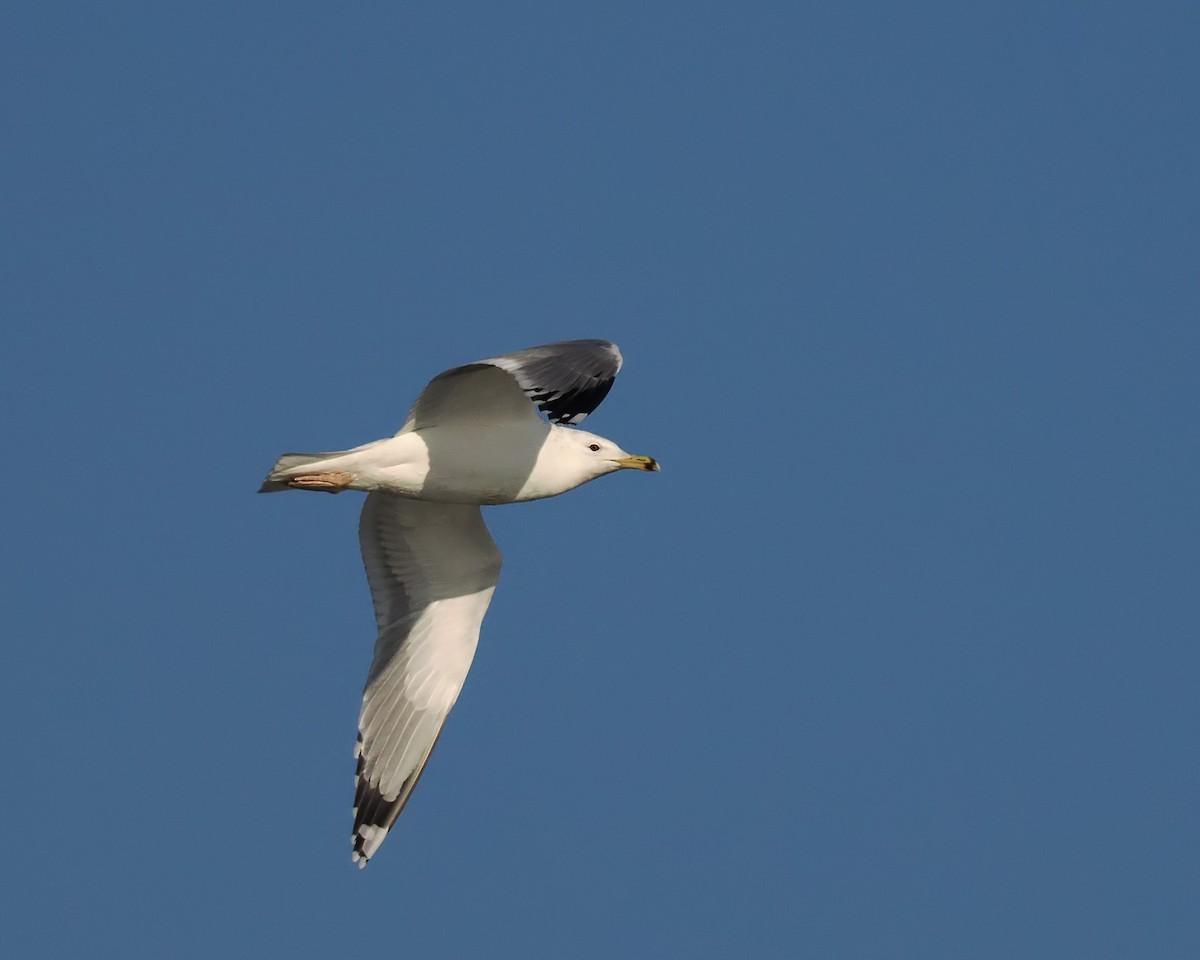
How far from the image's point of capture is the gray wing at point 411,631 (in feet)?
41.0

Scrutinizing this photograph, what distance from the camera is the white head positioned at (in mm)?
11594

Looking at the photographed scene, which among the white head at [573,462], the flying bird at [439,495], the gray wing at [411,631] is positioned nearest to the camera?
the flying bird at [439,495]

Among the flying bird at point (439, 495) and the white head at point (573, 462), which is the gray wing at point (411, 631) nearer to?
the flying bird at point (439, 495)

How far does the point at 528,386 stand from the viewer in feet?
32.0

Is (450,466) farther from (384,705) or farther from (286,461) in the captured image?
(384,705)

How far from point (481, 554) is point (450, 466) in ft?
4.92

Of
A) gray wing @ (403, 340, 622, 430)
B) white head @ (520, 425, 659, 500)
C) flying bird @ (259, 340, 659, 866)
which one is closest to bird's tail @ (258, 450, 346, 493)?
flying bird @ (259, 340, 659, 866)

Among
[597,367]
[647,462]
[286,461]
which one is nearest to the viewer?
[597,367]

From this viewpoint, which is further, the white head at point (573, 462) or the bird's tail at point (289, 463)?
the white head at point (573, 462)

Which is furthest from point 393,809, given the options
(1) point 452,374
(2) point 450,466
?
(1) point 452,374

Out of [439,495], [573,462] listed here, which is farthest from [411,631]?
[573,462]

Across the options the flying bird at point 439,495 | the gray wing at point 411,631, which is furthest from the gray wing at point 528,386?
the gray wing at point 411,631

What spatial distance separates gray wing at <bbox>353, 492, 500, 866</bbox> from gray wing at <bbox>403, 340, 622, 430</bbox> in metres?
1.31

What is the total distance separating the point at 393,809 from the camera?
12547 millimetres
